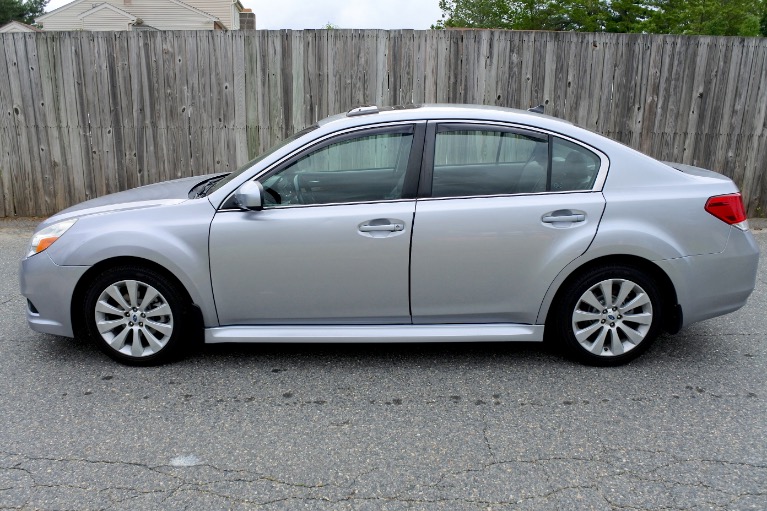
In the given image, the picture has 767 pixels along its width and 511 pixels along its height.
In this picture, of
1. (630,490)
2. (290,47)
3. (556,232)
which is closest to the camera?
(630,490)

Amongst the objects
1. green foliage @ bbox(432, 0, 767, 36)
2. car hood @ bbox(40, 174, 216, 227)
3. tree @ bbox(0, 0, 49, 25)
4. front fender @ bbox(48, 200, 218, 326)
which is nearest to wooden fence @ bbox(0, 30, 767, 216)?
car hood @ bbox(40, 174, 216, 227)

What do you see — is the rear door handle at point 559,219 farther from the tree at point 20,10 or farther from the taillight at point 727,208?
the tree at point 20,10

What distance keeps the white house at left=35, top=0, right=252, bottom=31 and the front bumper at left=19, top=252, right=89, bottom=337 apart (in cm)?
2912

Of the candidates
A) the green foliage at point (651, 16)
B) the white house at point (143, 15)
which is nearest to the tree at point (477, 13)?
the green foliage at point (651, 16)

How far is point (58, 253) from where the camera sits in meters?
4.20

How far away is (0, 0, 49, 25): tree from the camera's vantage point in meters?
54.1

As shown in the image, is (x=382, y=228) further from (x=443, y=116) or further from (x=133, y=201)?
(x=133, y=201)

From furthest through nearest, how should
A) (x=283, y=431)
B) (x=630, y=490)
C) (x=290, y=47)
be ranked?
1. (x=290, y=47)
2. (x=283, y=431)
3. (x=630, y=490)

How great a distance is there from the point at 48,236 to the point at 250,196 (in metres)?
1.39

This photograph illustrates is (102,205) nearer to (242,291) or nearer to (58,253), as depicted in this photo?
(58,253)

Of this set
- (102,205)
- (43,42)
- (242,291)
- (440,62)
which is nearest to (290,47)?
(440,62)

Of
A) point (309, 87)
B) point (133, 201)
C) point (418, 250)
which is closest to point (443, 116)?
point (418, 250)

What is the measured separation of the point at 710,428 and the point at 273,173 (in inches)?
115

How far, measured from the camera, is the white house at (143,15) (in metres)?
32.1
